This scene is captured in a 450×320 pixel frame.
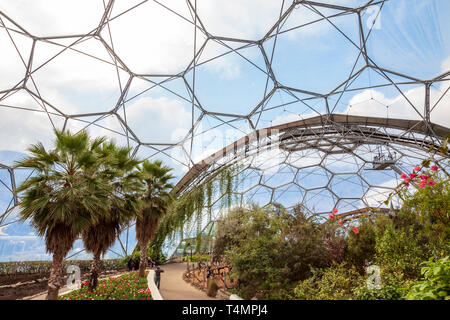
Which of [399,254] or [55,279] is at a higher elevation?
[399,254]

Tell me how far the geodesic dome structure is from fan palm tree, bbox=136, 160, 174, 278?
12.9ft

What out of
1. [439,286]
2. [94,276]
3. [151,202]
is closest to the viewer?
[439,286]

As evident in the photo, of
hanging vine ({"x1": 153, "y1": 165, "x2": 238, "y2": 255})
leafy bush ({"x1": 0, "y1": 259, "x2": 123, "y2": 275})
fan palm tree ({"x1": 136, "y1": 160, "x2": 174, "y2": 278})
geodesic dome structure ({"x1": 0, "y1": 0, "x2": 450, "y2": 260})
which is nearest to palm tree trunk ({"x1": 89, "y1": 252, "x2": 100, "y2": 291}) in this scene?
→ fan palm tree ({"x1": 136, "y1": 160, "x2": 174, "y2": 278})

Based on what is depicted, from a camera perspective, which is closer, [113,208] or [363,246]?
[363,246]

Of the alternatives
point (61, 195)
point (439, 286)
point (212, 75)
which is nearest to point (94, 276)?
point (61, 195)

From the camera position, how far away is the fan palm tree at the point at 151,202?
1684 cm

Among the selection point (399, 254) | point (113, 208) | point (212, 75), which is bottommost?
point (399, 254)

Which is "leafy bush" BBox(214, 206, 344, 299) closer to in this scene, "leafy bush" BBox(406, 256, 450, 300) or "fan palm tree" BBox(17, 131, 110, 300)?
"fan palm tree" BBox(17, 131, 110, 300)

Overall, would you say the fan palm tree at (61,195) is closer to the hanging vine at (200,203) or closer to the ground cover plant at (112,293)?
the ground cover plant at (112,293)

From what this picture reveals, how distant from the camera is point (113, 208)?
12898mm

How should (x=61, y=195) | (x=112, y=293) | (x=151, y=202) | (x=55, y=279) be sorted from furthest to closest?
(x=151, y=202), (x=112, y=293), (x=61, y=195), (x=55, y=279)

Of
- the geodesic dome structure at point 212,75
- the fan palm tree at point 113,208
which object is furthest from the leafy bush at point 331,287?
the fan palm tree at point 113,208

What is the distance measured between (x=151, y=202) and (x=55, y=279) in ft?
26.5

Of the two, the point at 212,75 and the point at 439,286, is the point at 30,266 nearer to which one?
the point at 212,75
